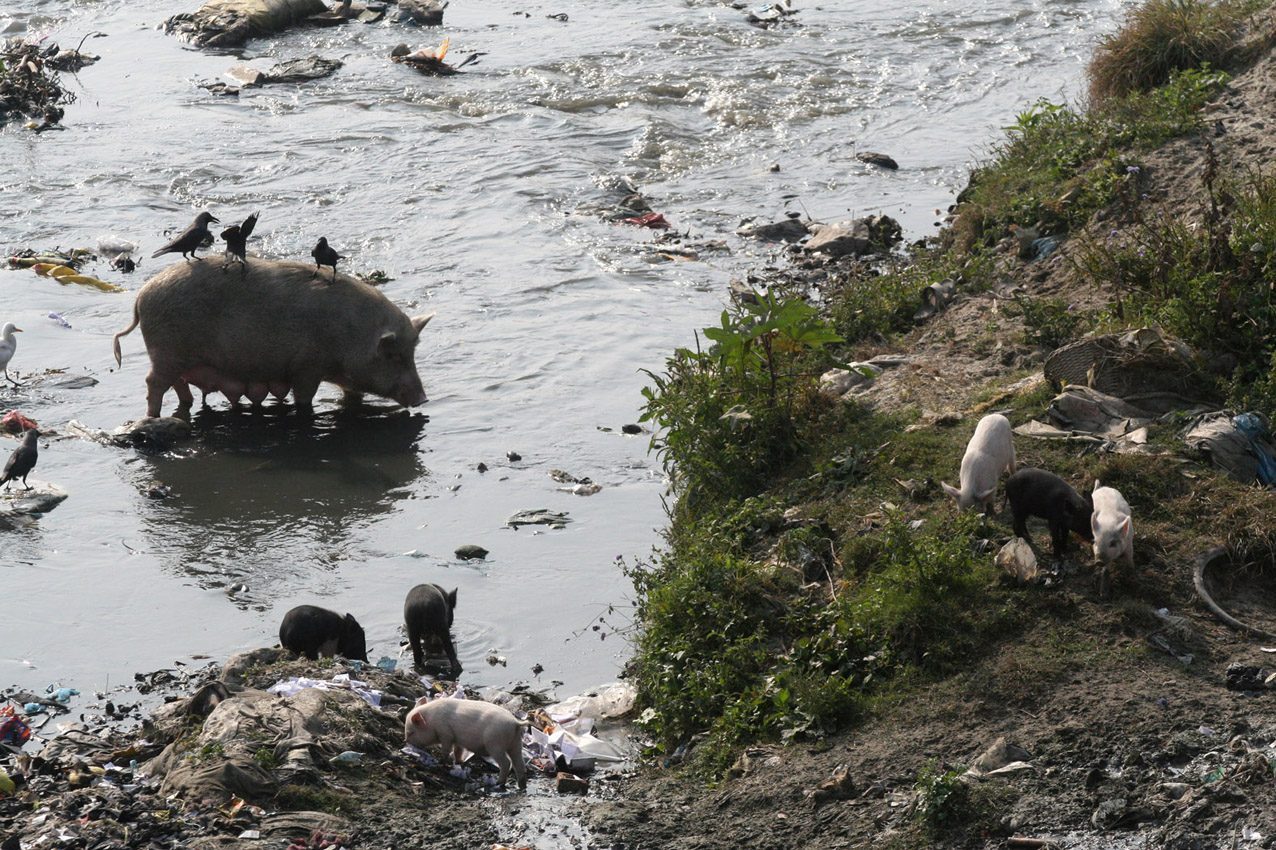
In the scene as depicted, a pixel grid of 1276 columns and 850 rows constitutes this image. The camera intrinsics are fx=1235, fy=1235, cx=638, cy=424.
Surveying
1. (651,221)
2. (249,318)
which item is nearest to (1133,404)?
(249,318)

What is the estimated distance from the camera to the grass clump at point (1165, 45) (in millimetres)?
11945

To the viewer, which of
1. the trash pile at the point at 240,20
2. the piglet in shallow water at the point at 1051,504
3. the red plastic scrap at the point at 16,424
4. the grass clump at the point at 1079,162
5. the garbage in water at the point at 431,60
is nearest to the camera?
the piglet in shallow water at the point at 1051,504

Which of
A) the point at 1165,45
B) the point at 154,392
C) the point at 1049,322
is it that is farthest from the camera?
the point at 1165,45

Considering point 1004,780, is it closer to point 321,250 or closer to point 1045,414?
point 1045,414

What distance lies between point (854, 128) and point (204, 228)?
10018 mm

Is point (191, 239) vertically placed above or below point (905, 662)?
above

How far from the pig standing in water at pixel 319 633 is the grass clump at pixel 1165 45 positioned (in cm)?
906

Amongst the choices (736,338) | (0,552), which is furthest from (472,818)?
(0,552)

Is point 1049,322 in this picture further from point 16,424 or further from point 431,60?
point 431,60

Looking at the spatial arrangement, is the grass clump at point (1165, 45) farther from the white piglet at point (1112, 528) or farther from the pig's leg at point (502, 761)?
the pig's leg at point (502, 761)

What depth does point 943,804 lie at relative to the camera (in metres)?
4.78

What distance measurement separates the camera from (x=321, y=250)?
10305 millimetres

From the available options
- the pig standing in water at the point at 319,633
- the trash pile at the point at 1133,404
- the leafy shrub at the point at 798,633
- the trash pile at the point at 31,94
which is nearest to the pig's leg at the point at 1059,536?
the leafy shrub at the point at 798,633

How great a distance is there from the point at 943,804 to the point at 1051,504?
5.92 ft
